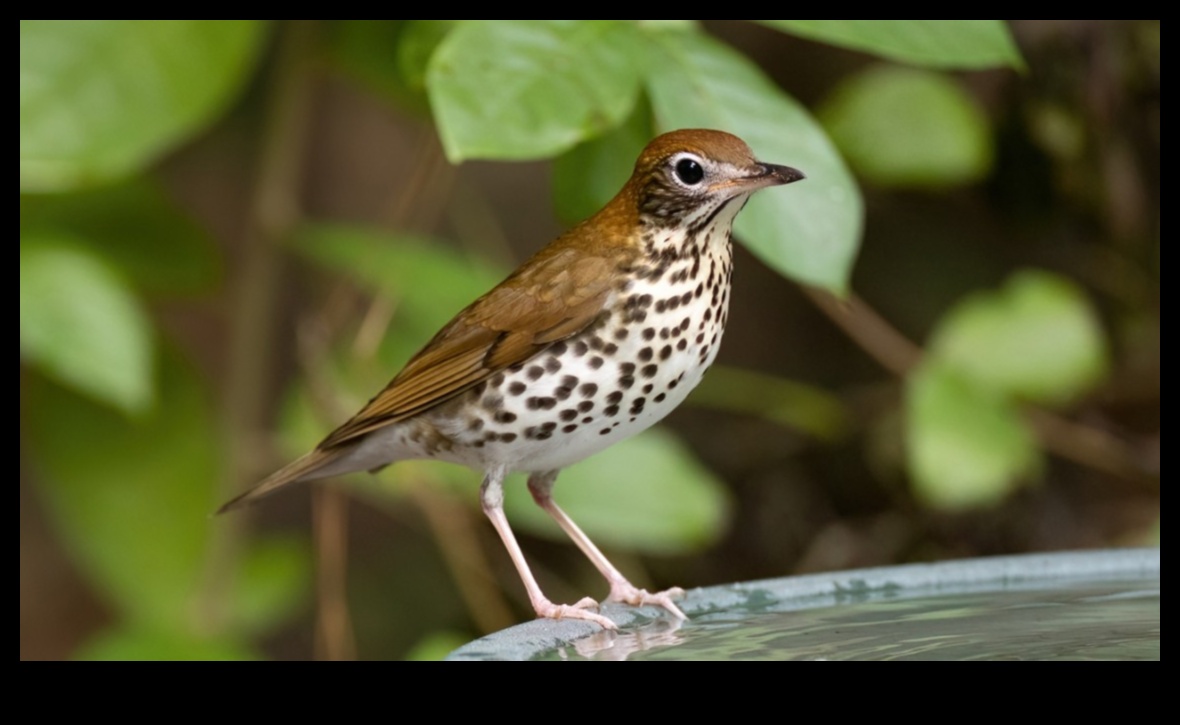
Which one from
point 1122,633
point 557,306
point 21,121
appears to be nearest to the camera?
point 1122,633

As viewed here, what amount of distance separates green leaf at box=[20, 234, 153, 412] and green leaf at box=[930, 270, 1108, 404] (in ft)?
5.89

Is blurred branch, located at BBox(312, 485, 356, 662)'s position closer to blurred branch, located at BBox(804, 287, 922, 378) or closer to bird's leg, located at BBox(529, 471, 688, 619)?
bird's leg, located at BBox(529, 471, 688, 619)

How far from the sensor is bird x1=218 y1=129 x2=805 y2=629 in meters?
2.24

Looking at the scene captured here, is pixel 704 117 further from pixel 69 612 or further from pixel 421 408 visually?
pixel 69 612

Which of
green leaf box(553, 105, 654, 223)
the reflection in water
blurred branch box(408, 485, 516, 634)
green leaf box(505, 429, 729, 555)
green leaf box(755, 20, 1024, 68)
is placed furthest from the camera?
blurred branch box(408, 485, 516, 634)

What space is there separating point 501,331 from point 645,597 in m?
0.47

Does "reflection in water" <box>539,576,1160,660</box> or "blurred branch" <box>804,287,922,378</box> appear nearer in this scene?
"reflection in water" <box>539,576,1160,660</box>

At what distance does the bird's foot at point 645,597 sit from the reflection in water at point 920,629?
45 millimetres

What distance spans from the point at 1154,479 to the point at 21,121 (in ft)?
10.4

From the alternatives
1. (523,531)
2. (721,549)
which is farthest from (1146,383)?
(523,531)

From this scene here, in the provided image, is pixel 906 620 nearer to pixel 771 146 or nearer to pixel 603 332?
pixel 603 332

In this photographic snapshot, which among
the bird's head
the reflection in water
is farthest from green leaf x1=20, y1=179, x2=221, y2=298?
the reflection in water

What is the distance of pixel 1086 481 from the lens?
4.84 meters

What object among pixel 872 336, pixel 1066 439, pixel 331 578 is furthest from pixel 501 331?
pixel 1066 439
